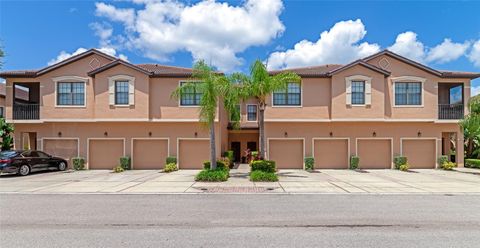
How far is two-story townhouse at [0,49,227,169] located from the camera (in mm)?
20297

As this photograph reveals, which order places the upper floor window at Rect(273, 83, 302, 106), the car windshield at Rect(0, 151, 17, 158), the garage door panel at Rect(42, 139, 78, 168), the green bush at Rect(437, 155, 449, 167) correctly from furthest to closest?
the garage door panel at Rect(42, 139, 78, 168), the green bush at Rect(437, 155, 449, 167), the upper floor window at Rect(273, 83, 302, 106), the car windshield at Rect(0, 151, 17, 158)

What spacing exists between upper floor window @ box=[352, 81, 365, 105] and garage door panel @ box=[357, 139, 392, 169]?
307 cm

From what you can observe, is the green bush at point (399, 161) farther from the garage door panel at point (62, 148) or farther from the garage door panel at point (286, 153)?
the garage door panel at point (62, 148)

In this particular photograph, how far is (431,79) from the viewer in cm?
2109

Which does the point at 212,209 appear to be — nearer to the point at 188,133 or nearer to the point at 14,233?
the point at 14,233

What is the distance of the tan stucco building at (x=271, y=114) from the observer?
20406 mm

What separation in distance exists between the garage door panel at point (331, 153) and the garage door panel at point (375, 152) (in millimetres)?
1197

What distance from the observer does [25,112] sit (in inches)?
822

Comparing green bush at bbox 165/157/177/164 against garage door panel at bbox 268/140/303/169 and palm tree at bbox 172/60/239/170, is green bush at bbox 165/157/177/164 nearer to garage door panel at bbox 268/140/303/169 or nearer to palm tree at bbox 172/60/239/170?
palm tree at bbox 172/60/239/170

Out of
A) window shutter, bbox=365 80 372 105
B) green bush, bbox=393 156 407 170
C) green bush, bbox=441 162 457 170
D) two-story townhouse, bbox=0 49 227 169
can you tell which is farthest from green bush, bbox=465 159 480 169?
two-story townhouse, bbox=0 49 227 169

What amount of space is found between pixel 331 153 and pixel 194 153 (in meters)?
9.97

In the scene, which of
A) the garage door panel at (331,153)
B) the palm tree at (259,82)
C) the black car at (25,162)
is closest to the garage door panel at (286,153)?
the garage door panel at (331,153)

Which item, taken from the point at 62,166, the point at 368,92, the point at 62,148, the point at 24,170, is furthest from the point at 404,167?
the point at 24,170

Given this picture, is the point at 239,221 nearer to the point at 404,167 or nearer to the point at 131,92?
the point at 131,92
